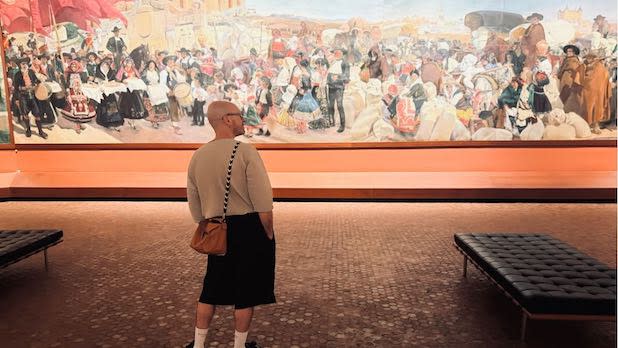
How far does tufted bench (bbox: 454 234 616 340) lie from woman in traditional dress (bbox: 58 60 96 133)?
829 centimetres

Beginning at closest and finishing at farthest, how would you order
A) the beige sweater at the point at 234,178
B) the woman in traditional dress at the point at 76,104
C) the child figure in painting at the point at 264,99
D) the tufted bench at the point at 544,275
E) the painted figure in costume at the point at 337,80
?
1. the beige sweater at the point at 234,178
2. the tufted bench at the point at 544,275
3. the painted figure in costume at the point at 337,80
4. the child figure in painting at the point at 264,99
5. the woman in traditional dress at the point at 76,104

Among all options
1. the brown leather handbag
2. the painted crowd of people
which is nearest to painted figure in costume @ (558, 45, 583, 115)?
the painted crowd of people

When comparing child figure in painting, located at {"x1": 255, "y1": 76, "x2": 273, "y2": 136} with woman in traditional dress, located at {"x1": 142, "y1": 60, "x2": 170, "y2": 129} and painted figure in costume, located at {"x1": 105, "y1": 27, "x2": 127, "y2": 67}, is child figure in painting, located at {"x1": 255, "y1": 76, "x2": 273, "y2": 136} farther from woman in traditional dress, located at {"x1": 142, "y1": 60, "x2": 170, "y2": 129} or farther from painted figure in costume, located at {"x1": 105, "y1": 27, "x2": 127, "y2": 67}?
painted figure in costume, located at {"x1": 105, "y1": 27, "x2": 127, "y2": 67}

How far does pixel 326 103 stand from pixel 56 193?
561 centimetres

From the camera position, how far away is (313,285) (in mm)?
4336

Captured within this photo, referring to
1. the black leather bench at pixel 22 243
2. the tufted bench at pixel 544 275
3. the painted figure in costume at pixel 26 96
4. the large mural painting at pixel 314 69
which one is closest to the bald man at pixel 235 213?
the tufted bench at pixel 544 275

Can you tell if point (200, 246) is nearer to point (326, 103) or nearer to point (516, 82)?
point (326, 103)

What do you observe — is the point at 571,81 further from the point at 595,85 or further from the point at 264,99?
the point at 264,99

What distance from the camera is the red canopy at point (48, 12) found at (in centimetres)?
948

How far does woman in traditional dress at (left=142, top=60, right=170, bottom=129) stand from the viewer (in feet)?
31.3

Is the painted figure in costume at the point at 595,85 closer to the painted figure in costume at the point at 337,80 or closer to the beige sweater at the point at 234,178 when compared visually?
the painted figure in costume at the point at 337,80

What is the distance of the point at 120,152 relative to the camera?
32.3 feet

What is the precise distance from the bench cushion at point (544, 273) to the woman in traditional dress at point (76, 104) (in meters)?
8.30

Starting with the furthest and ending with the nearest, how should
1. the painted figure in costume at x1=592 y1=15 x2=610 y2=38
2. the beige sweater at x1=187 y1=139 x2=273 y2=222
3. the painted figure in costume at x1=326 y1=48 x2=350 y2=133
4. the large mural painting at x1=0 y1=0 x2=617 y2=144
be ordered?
the painted figure in costume at x1=326 y1=48 x2=350 y2=133
the large mural painting at x1=0 y1=0 x2=617 y2=144
the painted figure in costume at x1=592 y1=15 x2=610 y2=38
the beige sweater at x1=187 y1=139 x2=273 y2=222
